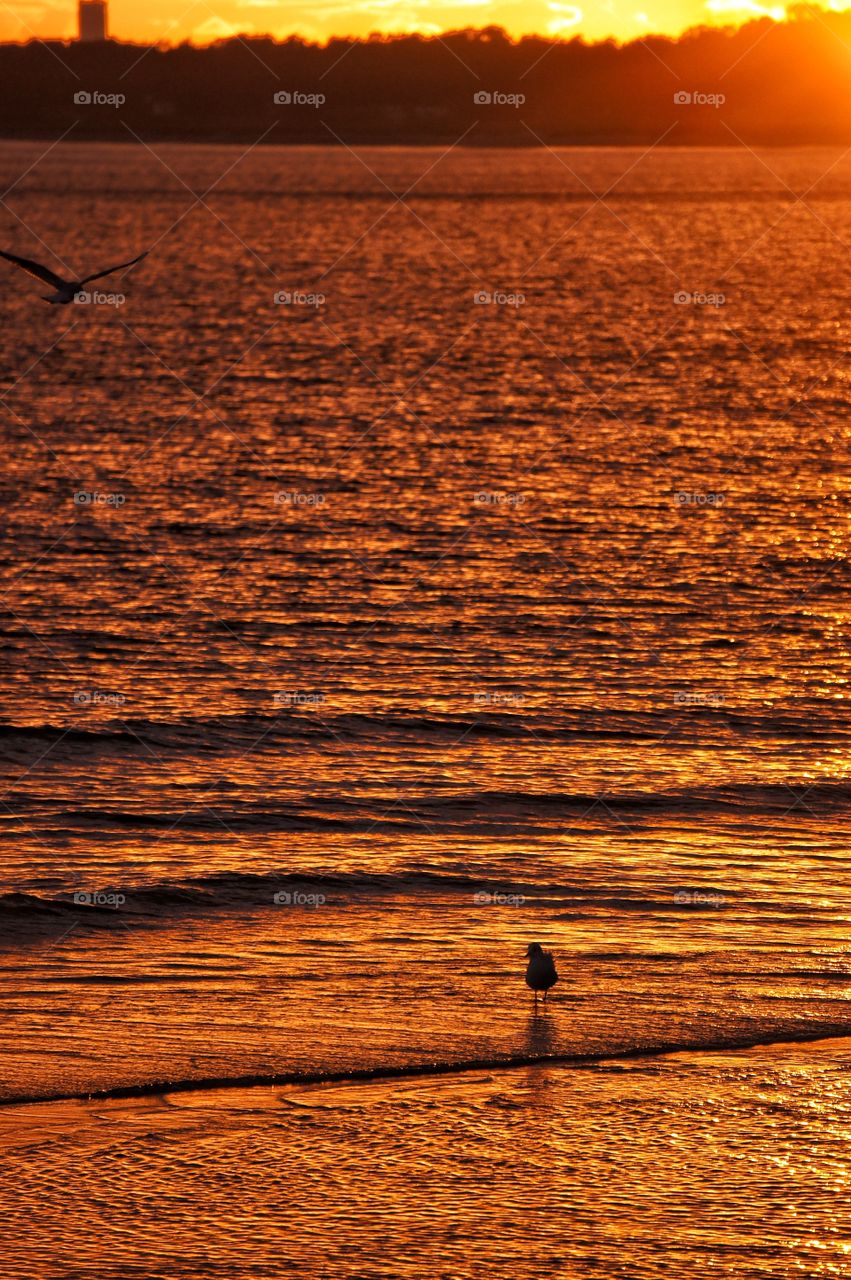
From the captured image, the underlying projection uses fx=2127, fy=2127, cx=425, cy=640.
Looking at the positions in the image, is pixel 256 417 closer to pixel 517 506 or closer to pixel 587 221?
pixel 517 506

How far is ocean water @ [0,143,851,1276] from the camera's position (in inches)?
613

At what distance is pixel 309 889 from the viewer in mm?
19375

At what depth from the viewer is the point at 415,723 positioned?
1032 inches

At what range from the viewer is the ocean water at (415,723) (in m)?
15.6
